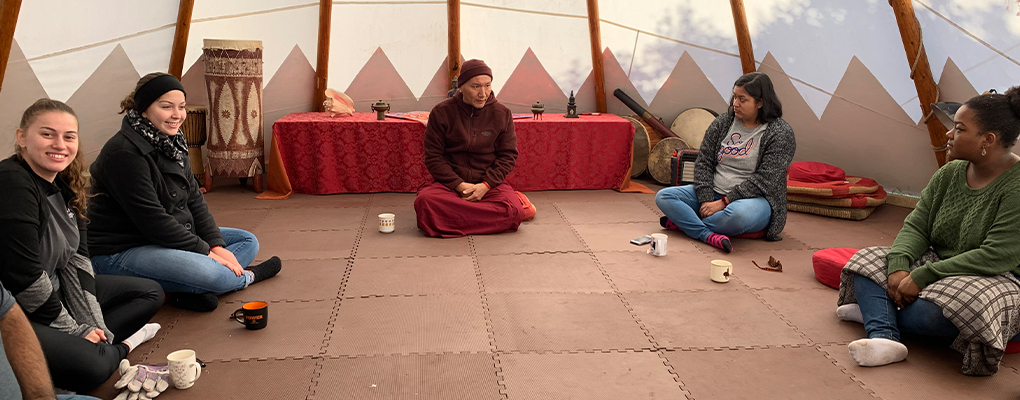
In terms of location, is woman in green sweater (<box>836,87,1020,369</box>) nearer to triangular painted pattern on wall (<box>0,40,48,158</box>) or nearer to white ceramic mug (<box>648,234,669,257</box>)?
white ceramic mug (<box>648,234,669,257</box>)

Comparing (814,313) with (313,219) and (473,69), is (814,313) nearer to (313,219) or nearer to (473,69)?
(473,69)

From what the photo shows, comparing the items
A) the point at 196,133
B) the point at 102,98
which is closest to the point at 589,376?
the point at 196,133

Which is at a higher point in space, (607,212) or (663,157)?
(663,157)

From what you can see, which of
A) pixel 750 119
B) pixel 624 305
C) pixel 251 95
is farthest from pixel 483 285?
pixel 251 95

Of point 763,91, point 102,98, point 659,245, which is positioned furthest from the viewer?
point 102,98

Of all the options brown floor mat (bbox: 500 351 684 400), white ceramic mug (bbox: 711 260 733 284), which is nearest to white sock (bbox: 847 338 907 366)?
brown floor mat (bbox: 500 351 684 400)

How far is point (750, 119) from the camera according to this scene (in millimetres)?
4129

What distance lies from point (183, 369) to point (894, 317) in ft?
8.06

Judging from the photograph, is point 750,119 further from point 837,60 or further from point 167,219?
point 167,219

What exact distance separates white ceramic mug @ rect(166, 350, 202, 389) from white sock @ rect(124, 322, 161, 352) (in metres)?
0.27

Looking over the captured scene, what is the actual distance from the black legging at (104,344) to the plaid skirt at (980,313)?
9.01ft

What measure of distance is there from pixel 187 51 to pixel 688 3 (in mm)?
4144

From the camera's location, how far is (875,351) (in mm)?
2492

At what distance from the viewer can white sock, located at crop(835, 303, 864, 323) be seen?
2861 mm
